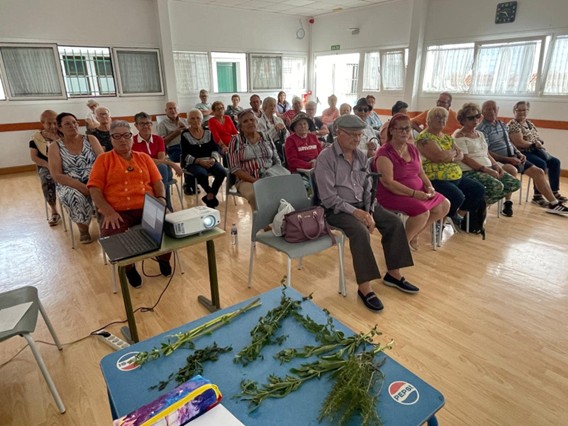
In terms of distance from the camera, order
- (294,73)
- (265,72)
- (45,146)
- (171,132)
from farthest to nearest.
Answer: (294,73) → (265,72) → (171,132) → (45,146)

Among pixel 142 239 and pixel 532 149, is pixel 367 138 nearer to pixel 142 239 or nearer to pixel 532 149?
pixel 532 149

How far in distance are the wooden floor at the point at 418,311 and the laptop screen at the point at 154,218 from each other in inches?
26.2

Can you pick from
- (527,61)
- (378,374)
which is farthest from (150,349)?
(527,61)

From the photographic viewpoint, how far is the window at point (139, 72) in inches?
273

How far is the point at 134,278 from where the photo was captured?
2746 mm

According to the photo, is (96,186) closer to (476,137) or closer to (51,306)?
(51,306)

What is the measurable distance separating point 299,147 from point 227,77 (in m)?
5.41

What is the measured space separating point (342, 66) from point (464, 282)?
786 cm

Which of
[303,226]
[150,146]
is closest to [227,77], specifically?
[150,146]

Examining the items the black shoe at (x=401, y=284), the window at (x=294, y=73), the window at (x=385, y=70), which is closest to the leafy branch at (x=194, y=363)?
the black shoe at (x=401, y=284)

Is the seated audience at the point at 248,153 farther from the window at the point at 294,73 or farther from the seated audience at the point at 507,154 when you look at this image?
the window at the point at 294,73

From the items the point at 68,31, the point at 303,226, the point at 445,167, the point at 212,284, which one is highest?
the point at 68,31

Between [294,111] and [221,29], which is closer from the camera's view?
[294,111]

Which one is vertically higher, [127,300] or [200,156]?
[200,156]
